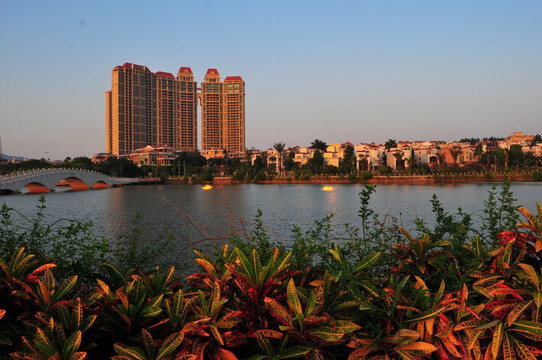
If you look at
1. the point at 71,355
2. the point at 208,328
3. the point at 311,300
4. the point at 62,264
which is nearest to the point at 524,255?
the point at 311,300

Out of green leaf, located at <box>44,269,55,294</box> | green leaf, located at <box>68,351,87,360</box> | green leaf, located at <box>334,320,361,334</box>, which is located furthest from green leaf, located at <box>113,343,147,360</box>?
green leaf, located at <box>334,320,361,334</box>

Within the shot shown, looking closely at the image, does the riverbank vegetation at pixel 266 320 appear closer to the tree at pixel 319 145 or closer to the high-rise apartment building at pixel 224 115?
the tree at pixel 319 145

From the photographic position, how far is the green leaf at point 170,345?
1447 mm

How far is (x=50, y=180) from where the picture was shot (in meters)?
52.7

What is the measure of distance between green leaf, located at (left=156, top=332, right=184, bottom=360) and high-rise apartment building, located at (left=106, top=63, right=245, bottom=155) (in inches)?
5591

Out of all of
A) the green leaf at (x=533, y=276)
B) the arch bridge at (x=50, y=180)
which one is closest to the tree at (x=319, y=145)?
the arch bridge at (x=50, y=180)

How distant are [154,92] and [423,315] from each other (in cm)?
15222

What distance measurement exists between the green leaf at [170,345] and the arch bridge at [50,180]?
54.9m

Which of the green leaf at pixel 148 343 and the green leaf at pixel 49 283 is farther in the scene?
the green leaf at pixel 49 283

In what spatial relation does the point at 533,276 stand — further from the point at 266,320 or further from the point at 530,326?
the point at 266,320

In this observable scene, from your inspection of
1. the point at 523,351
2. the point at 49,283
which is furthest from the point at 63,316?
the point at 523,351

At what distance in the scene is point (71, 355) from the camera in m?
1.41

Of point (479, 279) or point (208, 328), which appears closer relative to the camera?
point (208, 328)

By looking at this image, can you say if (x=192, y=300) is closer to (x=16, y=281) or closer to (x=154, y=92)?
(x=16, y=281)
